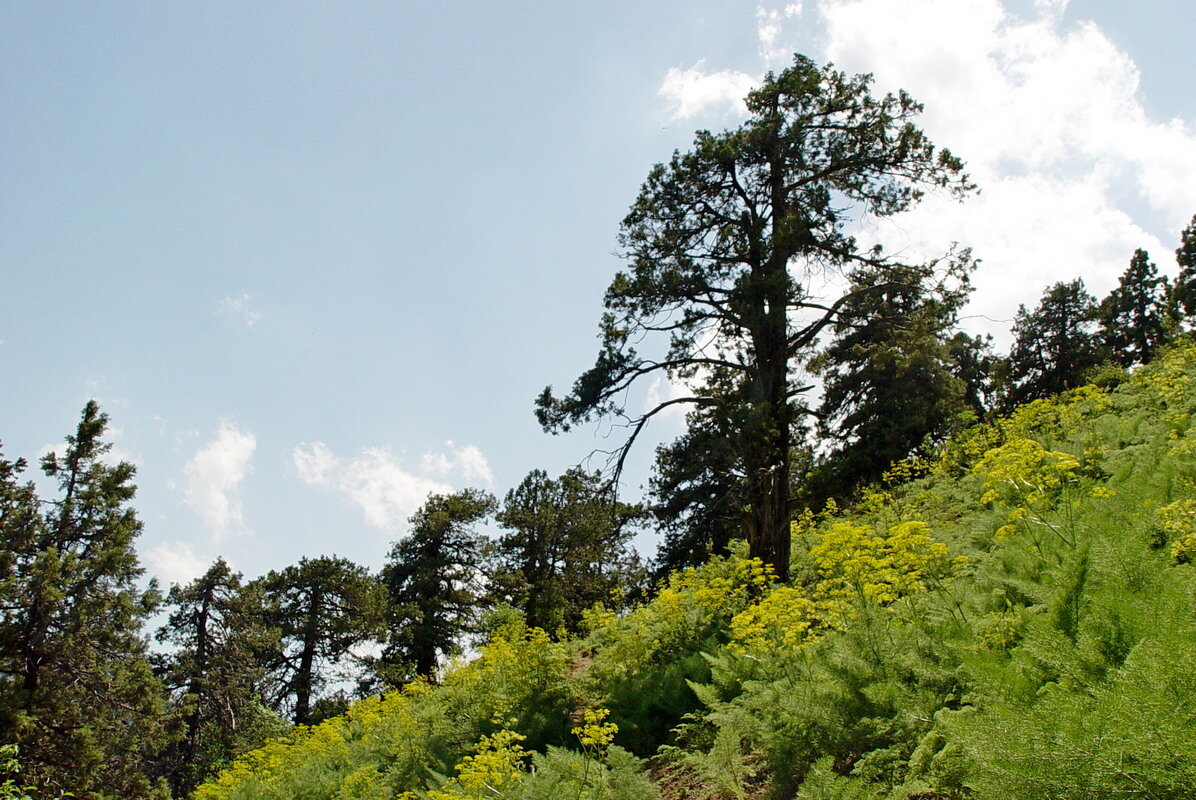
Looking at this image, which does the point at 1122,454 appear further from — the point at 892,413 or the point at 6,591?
the point at 6,591

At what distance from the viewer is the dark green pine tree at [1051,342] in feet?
99.2

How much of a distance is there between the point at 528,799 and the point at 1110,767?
416cm

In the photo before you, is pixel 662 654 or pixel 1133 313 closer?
pixel 662 654

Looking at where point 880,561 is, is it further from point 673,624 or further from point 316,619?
point 316,619

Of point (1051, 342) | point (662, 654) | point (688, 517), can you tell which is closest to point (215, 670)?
point (688, 517)

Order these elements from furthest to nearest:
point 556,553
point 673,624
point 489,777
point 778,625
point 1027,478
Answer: point 556,553 < point 673,624 < point 1027,478 < point 778,625 < point 489,777

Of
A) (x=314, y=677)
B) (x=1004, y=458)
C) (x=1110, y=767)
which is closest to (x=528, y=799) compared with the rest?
(x=1110, y=767)

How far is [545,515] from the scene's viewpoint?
30.5 metres

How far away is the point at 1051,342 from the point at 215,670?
4038 centimetres

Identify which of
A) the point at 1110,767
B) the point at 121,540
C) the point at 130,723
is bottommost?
the point at 130,723

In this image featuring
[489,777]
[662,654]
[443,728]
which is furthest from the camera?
[443,728]

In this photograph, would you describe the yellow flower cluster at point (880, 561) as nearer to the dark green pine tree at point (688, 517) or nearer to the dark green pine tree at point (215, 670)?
the dark green pine tree at point (688, 517)

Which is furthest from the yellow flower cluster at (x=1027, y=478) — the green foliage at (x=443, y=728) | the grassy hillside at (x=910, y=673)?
the green foliage at (x=443, y=728)

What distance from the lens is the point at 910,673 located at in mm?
4602
